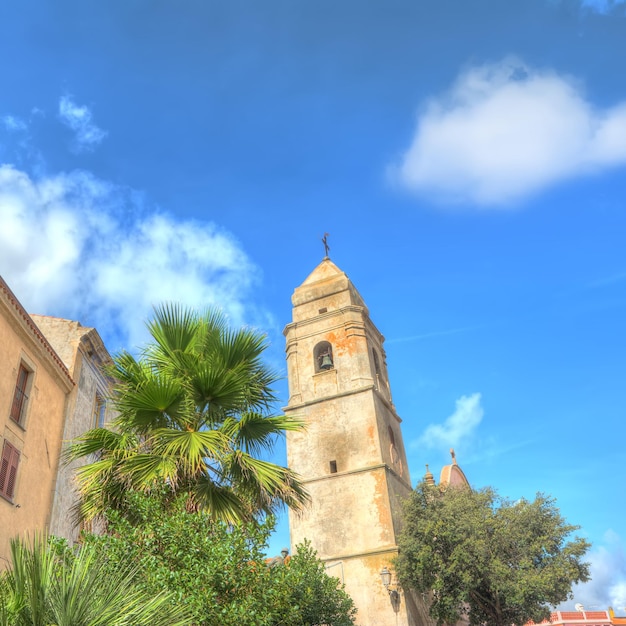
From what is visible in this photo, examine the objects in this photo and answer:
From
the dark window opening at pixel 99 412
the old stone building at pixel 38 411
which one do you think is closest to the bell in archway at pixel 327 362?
the dark window opening at pixel 99 412

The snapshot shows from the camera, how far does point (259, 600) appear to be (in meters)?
8.39

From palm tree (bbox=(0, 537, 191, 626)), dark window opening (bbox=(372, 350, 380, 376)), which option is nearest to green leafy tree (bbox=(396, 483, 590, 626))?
dark window opening (bbox=(372, 350, 380, 376))

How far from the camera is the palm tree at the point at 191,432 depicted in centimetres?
912

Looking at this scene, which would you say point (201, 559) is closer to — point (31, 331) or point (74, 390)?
point (31, 331)

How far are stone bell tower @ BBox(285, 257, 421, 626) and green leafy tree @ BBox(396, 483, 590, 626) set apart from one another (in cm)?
121

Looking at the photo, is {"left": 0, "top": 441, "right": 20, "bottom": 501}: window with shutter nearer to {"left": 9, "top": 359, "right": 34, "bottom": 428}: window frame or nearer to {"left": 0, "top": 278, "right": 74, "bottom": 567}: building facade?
{"left": 0, "top": 278, "right": 74, "bottom": 567}: building facade

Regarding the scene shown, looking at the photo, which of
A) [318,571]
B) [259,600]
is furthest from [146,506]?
[318,571]

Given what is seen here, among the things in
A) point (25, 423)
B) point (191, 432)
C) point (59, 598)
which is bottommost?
point (59, 598)

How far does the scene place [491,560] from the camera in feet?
68.8

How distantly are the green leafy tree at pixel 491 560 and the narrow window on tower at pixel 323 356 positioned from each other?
7313mm

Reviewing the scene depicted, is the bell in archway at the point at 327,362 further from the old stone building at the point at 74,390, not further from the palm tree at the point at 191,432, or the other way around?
the palm tree at the point at 191,432

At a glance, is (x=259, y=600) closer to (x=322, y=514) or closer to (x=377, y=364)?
(x=322, y=514)

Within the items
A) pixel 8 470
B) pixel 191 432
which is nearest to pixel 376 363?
pixel 8 470

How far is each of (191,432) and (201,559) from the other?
1860 mm
